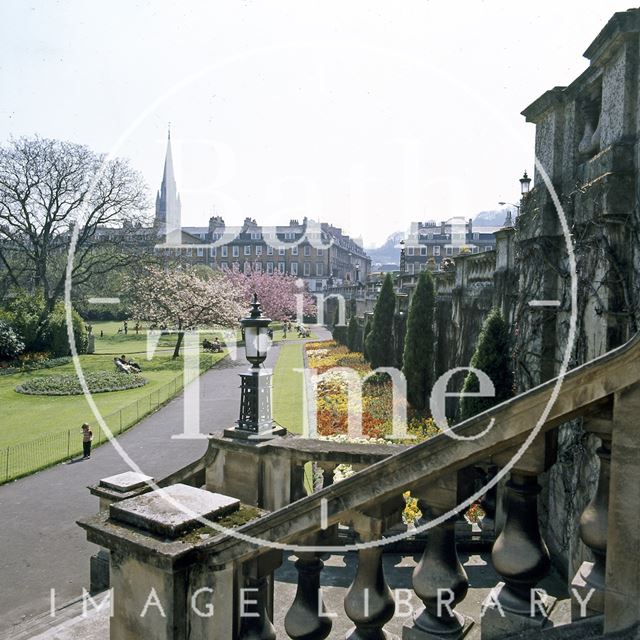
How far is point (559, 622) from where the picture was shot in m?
2.60

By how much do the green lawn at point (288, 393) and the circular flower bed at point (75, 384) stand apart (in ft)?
22.2

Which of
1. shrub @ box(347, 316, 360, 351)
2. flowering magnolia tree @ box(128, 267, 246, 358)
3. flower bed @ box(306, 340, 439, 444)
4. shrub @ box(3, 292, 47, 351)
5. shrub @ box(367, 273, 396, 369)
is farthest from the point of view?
flowering magnolia tree @ box(128, 267, 246, 358)

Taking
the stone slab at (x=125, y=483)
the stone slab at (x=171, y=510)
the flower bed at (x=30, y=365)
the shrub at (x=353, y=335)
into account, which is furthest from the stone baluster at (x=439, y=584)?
the shrub at (x=353, y=335)

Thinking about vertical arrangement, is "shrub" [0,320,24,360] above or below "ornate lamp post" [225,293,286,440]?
below

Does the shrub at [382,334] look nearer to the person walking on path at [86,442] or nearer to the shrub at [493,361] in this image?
the person walking on path at [86,442]

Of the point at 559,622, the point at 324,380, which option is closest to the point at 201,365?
the point at 324,380

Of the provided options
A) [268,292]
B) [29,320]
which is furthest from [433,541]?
[268,292]

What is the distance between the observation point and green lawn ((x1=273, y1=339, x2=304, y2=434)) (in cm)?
1880

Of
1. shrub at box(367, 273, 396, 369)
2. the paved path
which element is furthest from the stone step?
shrub at box(367, 273, 396, 369)

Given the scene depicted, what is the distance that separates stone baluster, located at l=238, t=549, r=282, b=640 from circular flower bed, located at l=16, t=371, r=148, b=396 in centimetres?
2388

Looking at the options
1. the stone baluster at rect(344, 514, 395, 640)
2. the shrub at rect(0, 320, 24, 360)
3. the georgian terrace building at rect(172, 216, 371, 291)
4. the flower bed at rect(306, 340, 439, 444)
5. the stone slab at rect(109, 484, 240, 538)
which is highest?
the georgian terrace building at rect(172, 216, 371, 291)

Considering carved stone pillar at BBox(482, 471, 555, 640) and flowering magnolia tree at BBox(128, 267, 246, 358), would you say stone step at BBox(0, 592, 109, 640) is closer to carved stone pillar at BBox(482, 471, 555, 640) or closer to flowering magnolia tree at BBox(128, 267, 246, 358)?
carved stone pillar at BBox(482, 471, 555, 640)

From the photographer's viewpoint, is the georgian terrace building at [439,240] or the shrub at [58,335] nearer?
the shrub at [58,335]

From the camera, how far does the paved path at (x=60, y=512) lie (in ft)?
28.7
